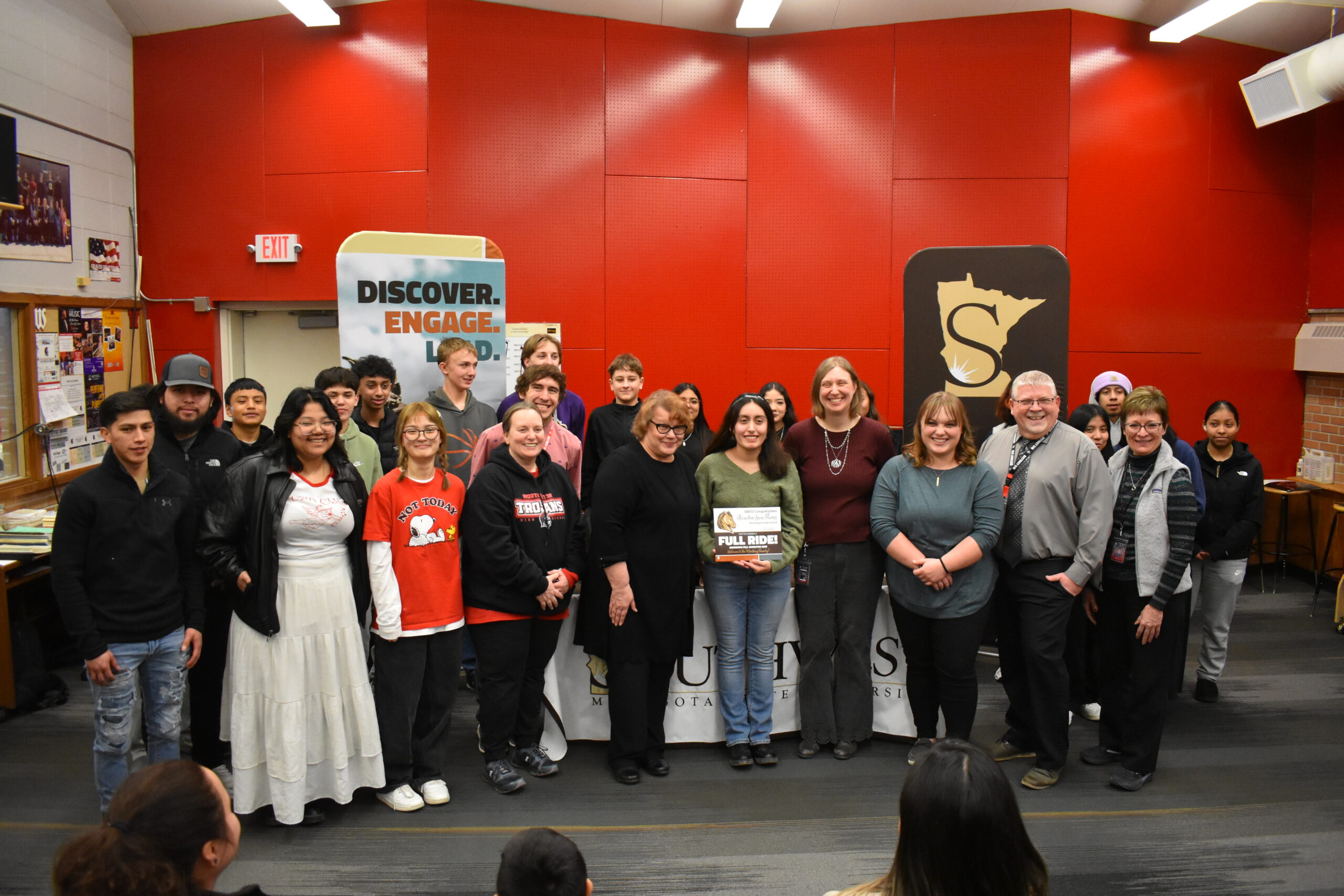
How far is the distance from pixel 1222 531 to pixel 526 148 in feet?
16.9

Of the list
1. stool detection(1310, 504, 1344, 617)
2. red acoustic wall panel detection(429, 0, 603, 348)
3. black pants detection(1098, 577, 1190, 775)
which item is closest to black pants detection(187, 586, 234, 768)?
black pants detection(1098, 577, 1190, 775)

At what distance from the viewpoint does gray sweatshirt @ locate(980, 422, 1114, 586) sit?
3451mm

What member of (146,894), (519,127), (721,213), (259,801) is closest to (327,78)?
(519,127)

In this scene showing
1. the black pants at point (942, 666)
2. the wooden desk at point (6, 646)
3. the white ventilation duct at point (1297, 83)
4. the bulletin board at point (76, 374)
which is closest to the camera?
the black pants at point (942, 666)

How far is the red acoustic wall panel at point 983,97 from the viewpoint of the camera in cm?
663

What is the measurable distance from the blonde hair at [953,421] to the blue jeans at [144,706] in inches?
113

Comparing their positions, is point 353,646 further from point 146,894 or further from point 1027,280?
point 1027,280

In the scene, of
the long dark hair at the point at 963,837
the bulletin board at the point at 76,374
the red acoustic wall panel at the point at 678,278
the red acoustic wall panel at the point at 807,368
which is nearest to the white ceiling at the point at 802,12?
the red acoustic wall panel at the point at 678,278

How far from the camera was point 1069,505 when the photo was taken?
11.4ft

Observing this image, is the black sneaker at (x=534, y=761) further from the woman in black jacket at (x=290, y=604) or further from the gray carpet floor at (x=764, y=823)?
the woman in black jacket at (x=290, y=604)

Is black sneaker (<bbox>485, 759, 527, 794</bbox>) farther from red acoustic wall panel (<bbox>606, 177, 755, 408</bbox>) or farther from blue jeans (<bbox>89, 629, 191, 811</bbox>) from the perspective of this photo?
red acoustic wall panel (<bbox>606, 177, 755, 408</bbox>)

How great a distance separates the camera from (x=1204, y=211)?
7008 mm

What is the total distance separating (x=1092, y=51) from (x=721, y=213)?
3040 millimetres

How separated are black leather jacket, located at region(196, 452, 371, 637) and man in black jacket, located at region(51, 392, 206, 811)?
13cm
